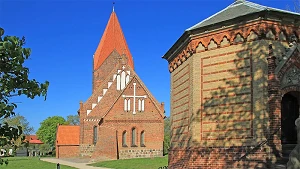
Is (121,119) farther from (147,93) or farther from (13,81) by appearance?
(13,81)

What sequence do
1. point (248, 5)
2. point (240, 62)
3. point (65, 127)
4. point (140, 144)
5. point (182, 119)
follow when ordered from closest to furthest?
1. point (240, 62)
2. point (248, 5)
3. point (182, 119)
4. point (140, 144)
5. point (65, 127)

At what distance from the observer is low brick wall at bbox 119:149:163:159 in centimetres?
3994

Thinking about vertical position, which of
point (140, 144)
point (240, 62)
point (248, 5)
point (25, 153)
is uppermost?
point (248, 5)

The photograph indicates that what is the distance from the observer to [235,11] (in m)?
14.7

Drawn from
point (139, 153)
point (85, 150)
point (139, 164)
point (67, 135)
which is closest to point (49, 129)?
point (67, 135)

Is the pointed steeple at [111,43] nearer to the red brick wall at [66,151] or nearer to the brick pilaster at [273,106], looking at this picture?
the red brick wall at [66,151]

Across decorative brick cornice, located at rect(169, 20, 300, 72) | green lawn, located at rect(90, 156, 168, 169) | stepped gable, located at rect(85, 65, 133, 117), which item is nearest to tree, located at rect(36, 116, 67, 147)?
stepped gable, located at rect(85, 65, 133, 117)

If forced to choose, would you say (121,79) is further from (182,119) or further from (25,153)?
(25,153)

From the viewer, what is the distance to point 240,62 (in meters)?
13.2

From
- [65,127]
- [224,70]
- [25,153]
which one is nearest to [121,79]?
[65,127]

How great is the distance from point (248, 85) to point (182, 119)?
14.2 feet

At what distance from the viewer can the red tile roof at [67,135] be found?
167 feet

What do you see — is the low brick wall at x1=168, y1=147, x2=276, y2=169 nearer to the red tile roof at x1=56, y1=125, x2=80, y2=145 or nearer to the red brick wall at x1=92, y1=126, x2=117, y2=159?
the red brick wall at x1=92, y1=126, x2=117, y2=159

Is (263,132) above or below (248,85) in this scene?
below
